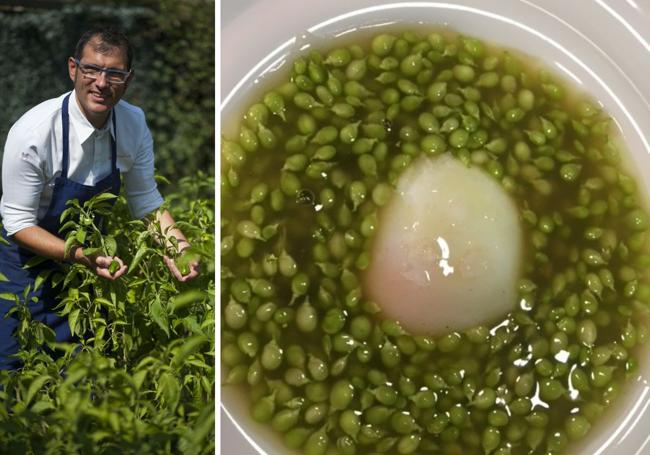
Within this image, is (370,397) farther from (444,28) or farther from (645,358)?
(444,28)

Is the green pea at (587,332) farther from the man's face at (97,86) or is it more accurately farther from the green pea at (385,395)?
the man's face at (97,86)

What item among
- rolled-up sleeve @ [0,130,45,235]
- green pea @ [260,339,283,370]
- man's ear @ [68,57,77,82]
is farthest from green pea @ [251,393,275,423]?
man's ear @ [68,57,77,82]

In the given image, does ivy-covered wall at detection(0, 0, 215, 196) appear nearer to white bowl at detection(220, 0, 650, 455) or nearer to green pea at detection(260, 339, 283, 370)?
white bowl at detection(220, 0, 650, 455)

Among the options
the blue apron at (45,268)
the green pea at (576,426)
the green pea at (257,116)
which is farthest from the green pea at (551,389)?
the blue apron at (45,268)

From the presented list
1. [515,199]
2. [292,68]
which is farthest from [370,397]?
[292,68]

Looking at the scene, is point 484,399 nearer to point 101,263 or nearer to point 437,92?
point 437,92

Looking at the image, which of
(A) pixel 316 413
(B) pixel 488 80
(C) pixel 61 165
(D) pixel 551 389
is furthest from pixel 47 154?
(D) pixel 551 389

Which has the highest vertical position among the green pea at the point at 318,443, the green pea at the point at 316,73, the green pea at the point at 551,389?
the green pea at the point at 316,73
